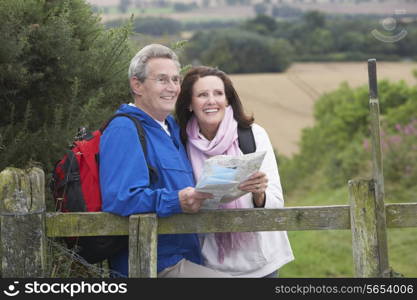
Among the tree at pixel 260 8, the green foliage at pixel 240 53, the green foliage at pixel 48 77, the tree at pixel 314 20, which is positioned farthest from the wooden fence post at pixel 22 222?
the tree at pixel 260 8

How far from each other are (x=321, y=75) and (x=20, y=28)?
53094 millimetres

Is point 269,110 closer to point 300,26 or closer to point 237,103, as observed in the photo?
point 300,26

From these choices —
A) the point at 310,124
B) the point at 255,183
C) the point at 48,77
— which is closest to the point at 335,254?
the point at 48,77

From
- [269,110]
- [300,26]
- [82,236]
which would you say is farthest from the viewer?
[300,26]

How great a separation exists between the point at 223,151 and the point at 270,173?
0.28 m

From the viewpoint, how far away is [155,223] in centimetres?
320

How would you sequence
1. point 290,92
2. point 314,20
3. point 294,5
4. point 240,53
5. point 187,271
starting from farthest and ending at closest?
point 294,5
point 314,20
point 240,53
point 290,92
point 187,271

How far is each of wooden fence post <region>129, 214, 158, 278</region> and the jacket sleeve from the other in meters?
0.05

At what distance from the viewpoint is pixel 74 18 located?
4.86 m

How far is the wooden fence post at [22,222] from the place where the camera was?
3.21 metres

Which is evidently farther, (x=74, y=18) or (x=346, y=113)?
(x=346, y=113)

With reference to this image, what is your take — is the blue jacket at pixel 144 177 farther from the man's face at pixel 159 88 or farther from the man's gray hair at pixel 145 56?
the man's gray hair at pixel 145 56

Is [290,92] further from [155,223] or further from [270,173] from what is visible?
[155,223]

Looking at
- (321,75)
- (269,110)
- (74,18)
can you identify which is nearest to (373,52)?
(321,75)
